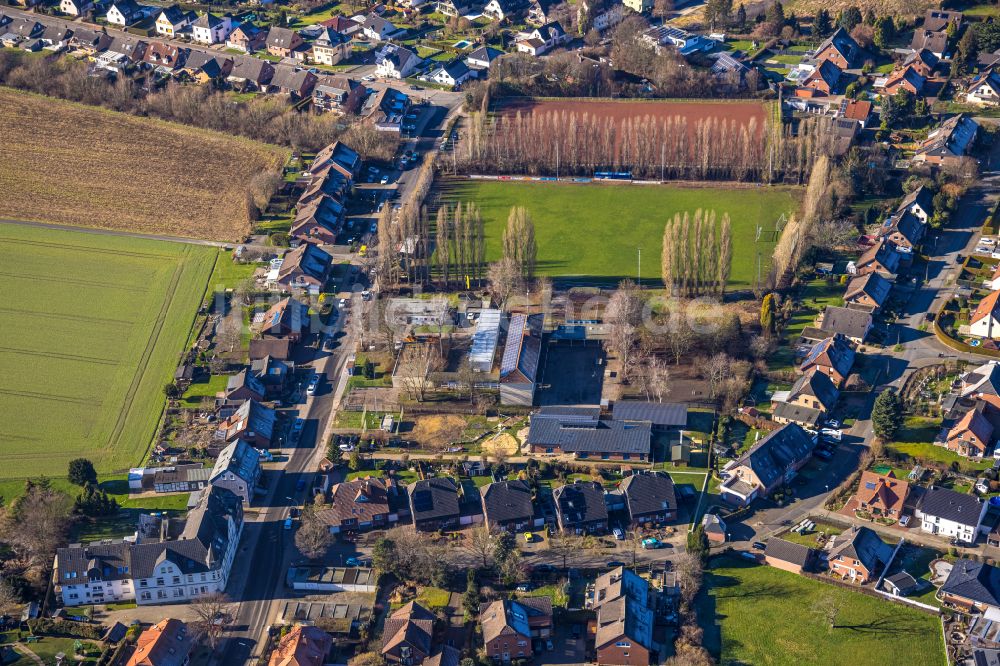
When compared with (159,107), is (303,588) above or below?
below

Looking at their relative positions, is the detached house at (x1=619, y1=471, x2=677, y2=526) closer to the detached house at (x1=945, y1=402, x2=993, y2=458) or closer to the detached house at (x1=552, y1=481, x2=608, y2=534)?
the detached house at (x1=552, y1=481, x2=608, y2=534)

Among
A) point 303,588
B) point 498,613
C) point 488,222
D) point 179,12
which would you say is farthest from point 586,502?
point 179,12

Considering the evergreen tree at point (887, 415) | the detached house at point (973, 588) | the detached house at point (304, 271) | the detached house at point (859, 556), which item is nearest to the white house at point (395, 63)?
the detached house at point (304, 271)

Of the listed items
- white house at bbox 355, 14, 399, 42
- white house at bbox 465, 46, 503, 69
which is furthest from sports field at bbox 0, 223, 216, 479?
white house at bbox 355, 14, 399, 42

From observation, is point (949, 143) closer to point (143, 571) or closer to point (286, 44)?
point (286, 44)

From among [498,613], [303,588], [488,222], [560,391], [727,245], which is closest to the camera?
[498,613]

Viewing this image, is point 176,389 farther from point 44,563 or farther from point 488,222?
point 488,222

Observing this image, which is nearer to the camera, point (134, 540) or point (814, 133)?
point (134, 540)
